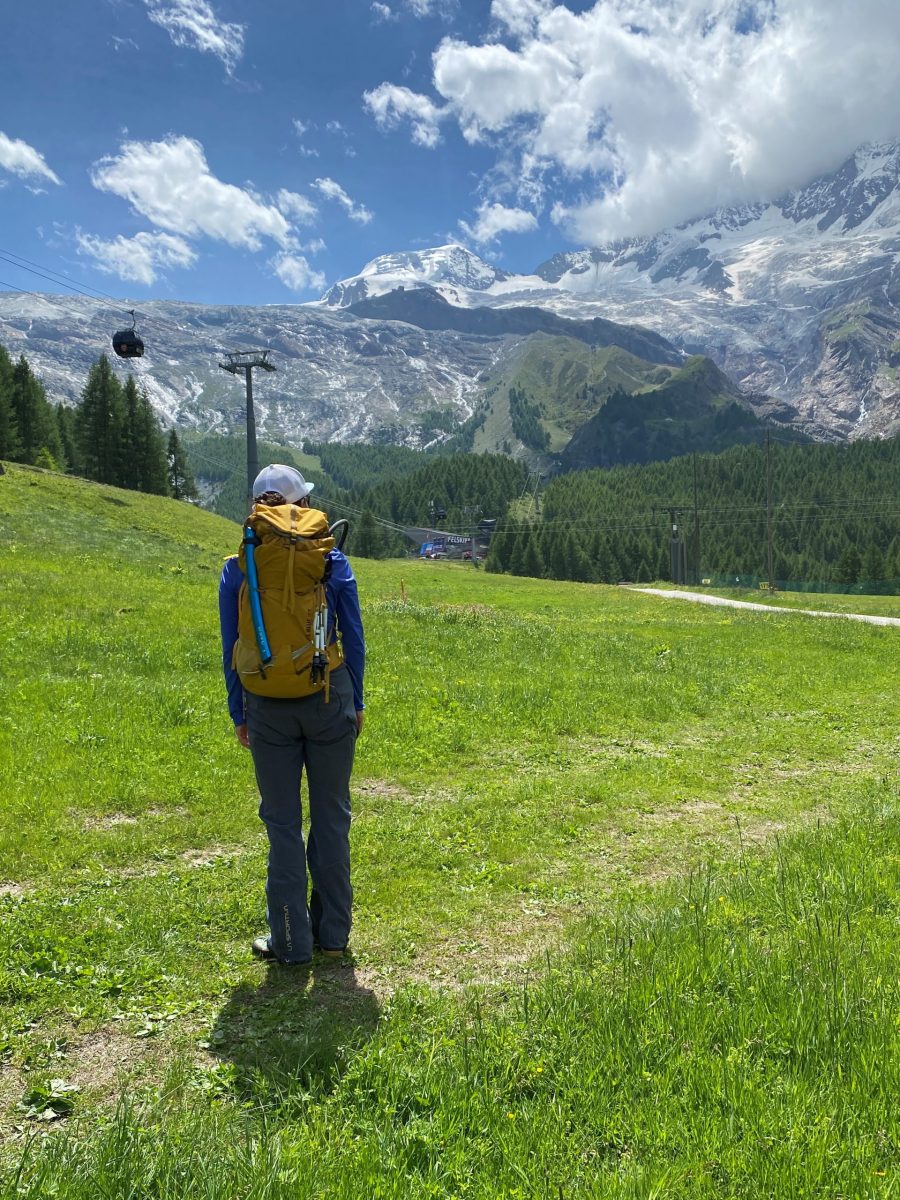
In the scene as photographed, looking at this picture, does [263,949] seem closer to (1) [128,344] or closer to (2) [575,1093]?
(2) [575,1093]

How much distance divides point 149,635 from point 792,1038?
16.2 meters

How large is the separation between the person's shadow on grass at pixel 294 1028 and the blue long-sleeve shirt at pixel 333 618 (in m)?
1.94

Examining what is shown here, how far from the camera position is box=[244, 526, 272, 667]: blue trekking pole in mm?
5391

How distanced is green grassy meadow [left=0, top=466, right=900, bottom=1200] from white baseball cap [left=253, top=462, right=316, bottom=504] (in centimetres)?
361

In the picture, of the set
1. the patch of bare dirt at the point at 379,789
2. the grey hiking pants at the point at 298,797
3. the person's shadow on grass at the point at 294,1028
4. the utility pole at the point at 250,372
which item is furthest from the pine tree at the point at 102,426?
the person's shadow on grass at the point at 294,1028

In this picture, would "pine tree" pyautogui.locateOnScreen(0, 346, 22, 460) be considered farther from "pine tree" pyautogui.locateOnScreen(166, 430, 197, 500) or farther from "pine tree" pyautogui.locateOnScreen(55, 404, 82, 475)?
"pine tree" pyautogui.locateOnScreen(166, 430, 197, 500)

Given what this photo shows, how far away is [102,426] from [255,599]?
92.4m

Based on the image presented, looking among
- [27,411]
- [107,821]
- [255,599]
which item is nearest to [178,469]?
[27,411]

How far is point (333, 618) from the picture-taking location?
5801mm

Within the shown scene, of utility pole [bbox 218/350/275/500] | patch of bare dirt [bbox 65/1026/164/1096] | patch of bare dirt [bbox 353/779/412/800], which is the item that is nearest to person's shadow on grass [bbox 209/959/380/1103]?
patch of bare dirt [bbox 65/1026/164/1096]

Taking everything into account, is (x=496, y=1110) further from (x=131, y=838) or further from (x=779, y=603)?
(x=779, y=603)

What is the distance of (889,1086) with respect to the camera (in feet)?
12.5

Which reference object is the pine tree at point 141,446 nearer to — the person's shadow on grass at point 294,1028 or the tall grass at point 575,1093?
the person's shadow on grass at point 294,1028

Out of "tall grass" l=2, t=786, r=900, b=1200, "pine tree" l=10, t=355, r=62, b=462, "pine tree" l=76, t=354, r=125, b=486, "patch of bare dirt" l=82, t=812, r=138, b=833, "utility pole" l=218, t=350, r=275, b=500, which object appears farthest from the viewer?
Result: "pine tree" l=10, t=355, r=62, b=462
